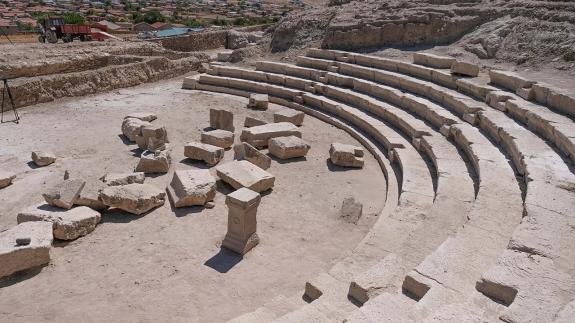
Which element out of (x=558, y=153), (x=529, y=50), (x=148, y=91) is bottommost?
(x=148, y=91)

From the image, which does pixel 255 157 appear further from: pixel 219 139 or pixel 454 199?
pixel 454 199

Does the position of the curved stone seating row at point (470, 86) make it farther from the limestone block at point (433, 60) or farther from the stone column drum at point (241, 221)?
the stone column drum at point (241, 221)

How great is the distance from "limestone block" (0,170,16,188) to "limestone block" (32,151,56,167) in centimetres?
84

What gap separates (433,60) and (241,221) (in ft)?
32.7

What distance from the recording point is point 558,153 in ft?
25.0

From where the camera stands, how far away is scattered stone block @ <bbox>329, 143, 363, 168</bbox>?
33.6 ft

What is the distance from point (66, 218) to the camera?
717cm

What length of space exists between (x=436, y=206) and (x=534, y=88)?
5.28 meters

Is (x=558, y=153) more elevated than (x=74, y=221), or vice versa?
(x=558, y=153)

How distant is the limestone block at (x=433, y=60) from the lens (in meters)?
13.7

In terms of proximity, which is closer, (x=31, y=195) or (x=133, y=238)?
(x=133, y=238)

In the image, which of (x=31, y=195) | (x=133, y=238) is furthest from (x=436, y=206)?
(x=31, y=195)

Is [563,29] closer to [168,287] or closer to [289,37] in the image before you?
[289,37]

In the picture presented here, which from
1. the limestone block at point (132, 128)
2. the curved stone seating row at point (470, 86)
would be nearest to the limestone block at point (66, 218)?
the limestone block at point (132, 128)
